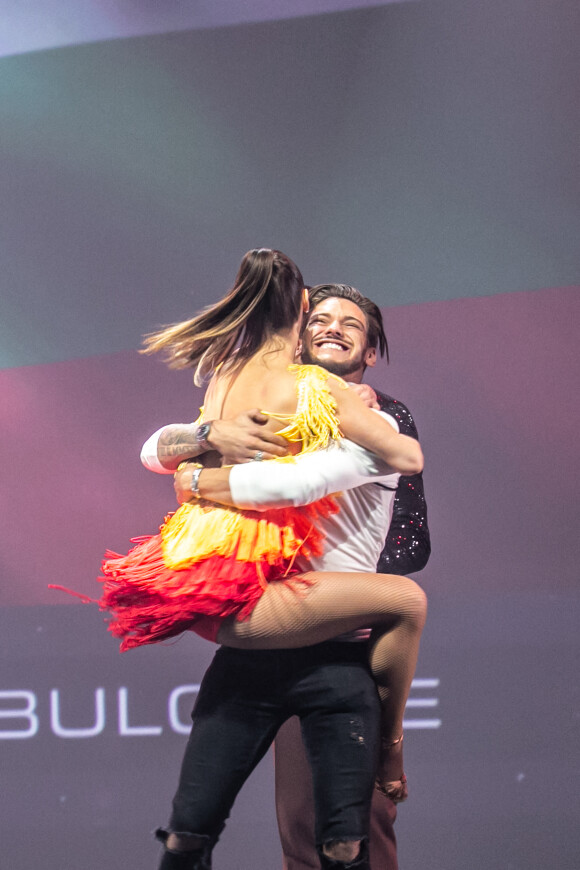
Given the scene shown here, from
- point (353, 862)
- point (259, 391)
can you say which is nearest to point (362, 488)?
point (259, 391)

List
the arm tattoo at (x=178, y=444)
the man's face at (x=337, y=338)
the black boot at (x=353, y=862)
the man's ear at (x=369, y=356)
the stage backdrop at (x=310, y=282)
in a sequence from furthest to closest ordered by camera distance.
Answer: the stage backdrop at (x=310, y=282) < the man's ear at (x=369, y=356) < the man's face at (x=337, y=338) < the arm tattoo at (x=178, y=444) < the black boot at (x=353, y=862)

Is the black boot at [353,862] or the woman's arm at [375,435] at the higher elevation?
the woman's arm at [375,435]

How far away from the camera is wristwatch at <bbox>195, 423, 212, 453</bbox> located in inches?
66.5

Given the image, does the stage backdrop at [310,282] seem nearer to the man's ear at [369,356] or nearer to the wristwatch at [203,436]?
the man's ear at [369,356]

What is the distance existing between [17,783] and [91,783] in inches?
11.2

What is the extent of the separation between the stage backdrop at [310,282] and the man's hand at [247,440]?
1.61m

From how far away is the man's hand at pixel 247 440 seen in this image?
5.29 ft

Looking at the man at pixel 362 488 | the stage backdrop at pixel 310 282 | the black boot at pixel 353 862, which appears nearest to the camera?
the black boot at pixel 353 862

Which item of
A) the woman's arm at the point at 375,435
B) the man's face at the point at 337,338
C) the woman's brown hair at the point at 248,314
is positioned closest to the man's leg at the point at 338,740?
the woman's arm at the point at 375,435

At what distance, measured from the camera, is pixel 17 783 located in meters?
3.36

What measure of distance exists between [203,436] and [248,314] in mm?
246

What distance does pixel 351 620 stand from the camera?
158 cm

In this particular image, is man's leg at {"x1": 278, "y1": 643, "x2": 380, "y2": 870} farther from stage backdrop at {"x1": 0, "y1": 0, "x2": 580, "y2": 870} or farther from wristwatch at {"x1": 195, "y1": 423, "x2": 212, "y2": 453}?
stage backdrop at {"x1": 0, "y1": 0, "x2": 580, "y2": 870}

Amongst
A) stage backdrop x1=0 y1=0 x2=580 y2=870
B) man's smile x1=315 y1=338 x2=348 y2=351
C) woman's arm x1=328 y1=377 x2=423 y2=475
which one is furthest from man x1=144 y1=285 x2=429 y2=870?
stage backdrop x1=0 y1=0 x2=580 y2=870
